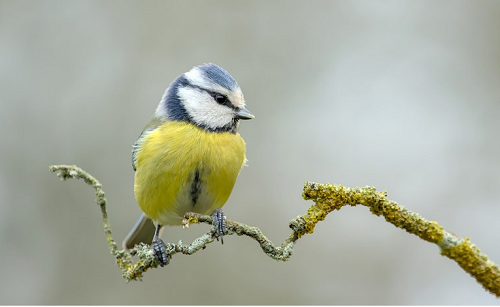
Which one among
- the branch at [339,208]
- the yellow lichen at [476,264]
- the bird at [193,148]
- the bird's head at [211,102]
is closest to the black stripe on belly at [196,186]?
the bird at [193,148]

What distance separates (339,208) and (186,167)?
110cm

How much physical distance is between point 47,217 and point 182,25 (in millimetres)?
2052

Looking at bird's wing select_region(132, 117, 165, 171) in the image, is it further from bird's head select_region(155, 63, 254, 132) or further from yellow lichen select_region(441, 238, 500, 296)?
yellow lichen select_region(441, 238, 500, 296)

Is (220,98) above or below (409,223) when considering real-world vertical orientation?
above

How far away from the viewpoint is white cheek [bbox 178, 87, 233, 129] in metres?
2.44

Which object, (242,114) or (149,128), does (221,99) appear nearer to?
(242,114)

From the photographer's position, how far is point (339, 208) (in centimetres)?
135

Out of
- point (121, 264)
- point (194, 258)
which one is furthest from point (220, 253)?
point (121, 264)

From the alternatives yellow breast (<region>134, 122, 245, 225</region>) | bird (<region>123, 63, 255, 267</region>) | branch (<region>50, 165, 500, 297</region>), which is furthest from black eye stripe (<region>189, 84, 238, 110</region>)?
branch (<region>50, 165, 500, 297</region>)

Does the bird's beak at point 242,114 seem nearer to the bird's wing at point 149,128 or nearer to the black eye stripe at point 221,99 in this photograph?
the black eye stripe at point 221,99

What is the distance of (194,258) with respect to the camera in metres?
4.17

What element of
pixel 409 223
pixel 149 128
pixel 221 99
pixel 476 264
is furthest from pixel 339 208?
pixel 149 128

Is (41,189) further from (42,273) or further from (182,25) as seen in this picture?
(182,25)

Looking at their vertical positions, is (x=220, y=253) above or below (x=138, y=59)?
below
